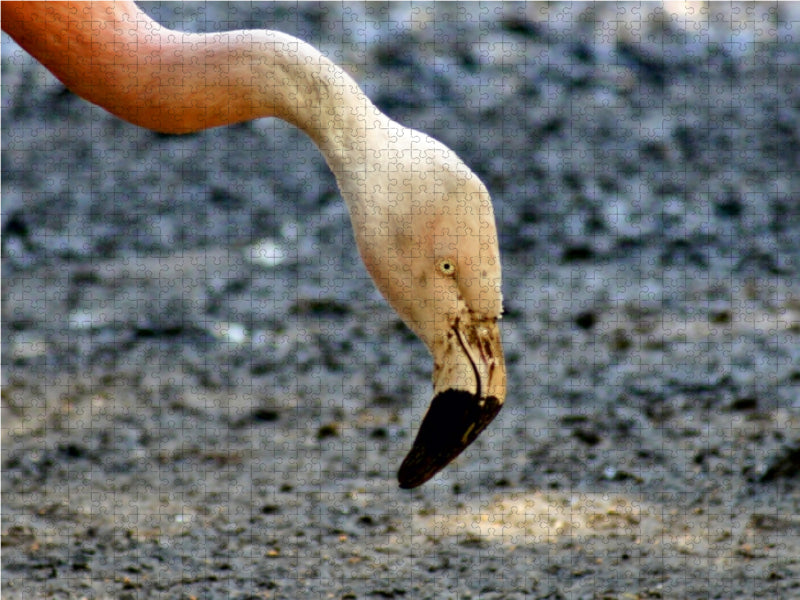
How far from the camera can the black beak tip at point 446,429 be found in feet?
10.2

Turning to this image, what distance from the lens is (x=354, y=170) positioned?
304cm

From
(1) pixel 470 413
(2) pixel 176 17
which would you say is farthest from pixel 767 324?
(2) pixel 176 17

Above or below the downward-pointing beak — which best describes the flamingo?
above

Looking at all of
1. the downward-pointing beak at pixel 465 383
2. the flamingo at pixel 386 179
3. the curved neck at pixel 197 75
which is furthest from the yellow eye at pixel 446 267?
the curved neck at pixel 197 75

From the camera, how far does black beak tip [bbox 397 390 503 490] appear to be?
311cm

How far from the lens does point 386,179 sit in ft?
9.87

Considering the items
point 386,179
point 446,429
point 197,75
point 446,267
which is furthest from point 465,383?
point 197,75

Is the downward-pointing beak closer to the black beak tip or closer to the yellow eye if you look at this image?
the black beak tip
